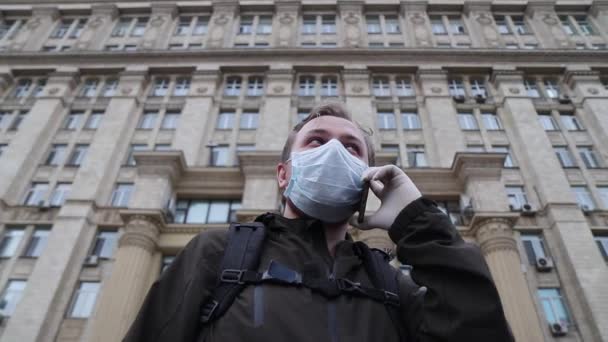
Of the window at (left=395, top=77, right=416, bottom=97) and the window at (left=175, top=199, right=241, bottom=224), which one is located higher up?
the window at (left=395, top=77, right=416, bottom=97)

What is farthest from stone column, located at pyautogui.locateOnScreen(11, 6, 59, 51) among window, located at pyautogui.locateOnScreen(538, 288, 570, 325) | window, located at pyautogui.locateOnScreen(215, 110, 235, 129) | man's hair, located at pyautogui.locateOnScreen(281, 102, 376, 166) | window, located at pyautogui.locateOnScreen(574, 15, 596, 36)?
window, located at pyautogui.locateOnScreen(574, 15, 596, 36)

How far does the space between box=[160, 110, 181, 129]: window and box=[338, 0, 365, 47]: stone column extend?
11.1 metres

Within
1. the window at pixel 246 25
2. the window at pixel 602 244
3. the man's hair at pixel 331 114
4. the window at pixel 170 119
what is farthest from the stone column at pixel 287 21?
the man's hair at pixel 331 114

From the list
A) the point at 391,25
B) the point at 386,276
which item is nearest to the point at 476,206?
the point at 386,276

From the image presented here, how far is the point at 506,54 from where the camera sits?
20.1 meters

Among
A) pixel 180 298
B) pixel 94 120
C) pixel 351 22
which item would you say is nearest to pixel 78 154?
pixel 94 120

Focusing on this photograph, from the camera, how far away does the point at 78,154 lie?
17031 millimetres

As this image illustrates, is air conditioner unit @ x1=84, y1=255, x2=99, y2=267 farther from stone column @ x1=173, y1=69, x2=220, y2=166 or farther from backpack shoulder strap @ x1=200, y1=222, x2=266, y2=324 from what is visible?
backpack shoulder strap @ x1=200, y1=222, x2=266, y2=324

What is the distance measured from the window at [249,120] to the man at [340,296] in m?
16.0

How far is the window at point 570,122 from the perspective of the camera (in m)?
17.6

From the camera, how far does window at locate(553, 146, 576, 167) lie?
16.1m

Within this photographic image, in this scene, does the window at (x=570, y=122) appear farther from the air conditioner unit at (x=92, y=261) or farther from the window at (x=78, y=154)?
the window at (x=78, y=154)

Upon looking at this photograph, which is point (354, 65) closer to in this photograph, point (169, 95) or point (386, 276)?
point (169, 95)

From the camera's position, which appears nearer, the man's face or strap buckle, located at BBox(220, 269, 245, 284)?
strap buckle, located at BBox(220, 269, 245, 284)
